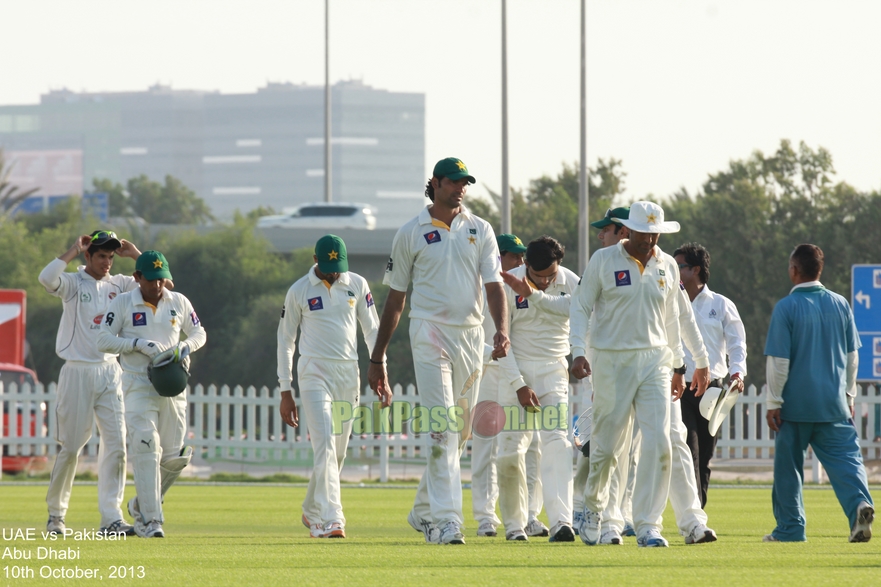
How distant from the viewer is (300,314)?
10.3 m

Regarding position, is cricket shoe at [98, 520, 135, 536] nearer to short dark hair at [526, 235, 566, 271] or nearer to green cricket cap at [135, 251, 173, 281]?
green cricket cap at [135, 251, 173, 281]

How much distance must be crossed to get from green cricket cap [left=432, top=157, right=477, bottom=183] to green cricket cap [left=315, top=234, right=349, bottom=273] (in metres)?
1.75

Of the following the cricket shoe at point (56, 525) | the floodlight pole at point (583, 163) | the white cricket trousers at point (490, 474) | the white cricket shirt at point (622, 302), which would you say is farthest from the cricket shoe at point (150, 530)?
the floodlight pole at point (583, 163)

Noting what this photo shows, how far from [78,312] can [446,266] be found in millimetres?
3235

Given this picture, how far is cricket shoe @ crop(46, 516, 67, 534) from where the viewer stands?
32.8ft

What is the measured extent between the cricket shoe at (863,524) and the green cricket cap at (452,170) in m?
3.40

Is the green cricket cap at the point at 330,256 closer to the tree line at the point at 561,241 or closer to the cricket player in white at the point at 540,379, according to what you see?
the cricket player in white at the point at 540,379

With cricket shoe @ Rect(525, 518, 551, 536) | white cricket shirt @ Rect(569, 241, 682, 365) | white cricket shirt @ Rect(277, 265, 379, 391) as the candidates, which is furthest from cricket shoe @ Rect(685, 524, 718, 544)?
white cricket shirt @ Rect(277, 265, 379, 391)

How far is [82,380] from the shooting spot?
33.1ft

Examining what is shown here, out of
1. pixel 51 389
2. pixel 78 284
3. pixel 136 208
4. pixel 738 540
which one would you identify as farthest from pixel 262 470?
pixel 136 208

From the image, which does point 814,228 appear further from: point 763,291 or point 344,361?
point 344,361

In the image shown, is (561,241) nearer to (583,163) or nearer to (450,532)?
(583,163)

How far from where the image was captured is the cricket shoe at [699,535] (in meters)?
8.61

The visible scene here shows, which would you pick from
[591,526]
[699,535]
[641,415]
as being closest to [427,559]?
[591,526]
